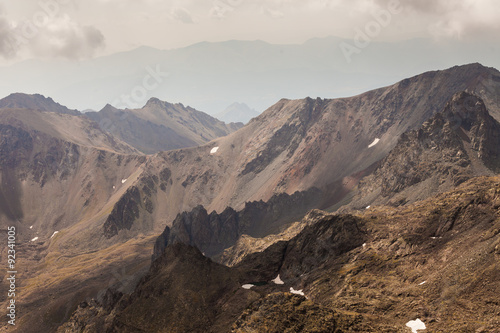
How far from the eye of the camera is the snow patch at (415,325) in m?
45.5

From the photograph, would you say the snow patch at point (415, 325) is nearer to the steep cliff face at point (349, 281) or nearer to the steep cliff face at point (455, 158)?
the steep cliff face at point (349, 281)

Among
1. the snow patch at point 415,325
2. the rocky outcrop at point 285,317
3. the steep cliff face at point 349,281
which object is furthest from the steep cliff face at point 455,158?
the rocky outcrop at point 285,317

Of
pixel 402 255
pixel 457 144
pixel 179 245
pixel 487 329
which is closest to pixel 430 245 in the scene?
pixel 402 255

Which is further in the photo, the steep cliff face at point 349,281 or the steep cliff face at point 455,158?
the steep cliff face at point 455,158

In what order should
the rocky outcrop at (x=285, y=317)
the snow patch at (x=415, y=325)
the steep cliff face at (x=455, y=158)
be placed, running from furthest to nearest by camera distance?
the steep cliff face at (x=455, y=158)
the snow patch at (x=415, y=325)
the rocky outcrop at (x=285, y=317)

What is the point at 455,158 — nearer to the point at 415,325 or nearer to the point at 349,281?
the point at 349,281

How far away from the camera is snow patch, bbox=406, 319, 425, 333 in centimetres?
4550

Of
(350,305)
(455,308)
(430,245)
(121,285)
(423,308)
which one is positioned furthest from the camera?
(121,285)

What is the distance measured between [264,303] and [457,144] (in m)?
186

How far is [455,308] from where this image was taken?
46.4 meters

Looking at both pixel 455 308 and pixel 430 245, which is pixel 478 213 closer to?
pixel 430 245

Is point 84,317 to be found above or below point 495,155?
below

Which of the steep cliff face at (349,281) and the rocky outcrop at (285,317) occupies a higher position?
the rocky outcrop at (285,317)

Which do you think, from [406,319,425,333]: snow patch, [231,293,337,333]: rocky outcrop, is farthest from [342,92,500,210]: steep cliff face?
[231,293,337,333]: rocky outcrop
